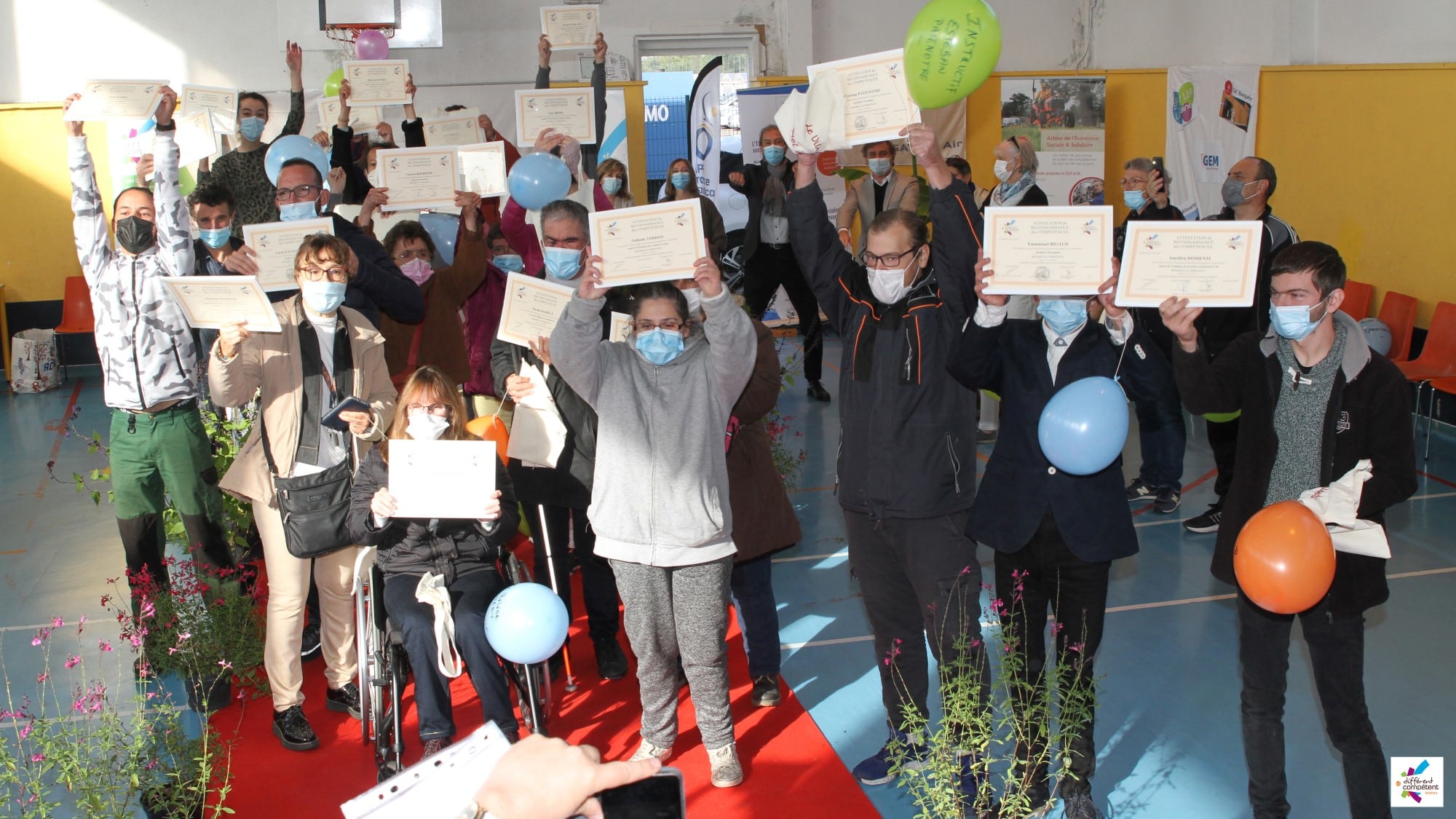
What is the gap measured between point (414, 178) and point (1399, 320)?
23.7 ft

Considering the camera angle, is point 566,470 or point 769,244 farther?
point 769,244

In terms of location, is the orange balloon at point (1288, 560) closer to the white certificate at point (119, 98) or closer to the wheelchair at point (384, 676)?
the wheelchair at point (384, 676)

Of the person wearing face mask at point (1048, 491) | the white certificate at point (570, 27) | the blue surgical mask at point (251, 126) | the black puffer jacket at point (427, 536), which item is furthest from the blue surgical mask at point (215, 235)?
the white certificate at point (570, 27)

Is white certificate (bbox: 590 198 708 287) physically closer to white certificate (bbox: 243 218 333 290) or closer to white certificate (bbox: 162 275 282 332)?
white certificate (bbox: 162 275 282 332)

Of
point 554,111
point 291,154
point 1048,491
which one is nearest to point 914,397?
point 1048,491

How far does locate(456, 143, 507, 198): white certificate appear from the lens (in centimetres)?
552

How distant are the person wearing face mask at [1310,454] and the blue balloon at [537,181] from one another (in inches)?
121

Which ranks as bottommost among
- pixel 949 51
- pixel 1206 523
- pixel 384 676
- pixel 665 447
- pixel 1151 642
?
pixel 1151 642

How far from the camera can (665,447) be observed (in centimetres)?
351

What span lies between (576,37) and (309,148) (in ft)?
7.95

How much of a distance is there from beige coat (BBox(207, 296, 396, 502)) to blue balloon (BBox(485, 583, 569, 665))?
2.54 ft

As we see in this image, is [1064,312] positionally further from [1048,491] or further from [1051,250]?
[1048,491]

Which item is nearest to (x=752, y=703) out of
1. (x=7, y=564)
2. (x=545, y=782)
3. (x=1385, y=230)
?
(x=545, y=782)

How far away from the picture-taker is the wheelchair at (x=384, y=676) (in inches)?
145
